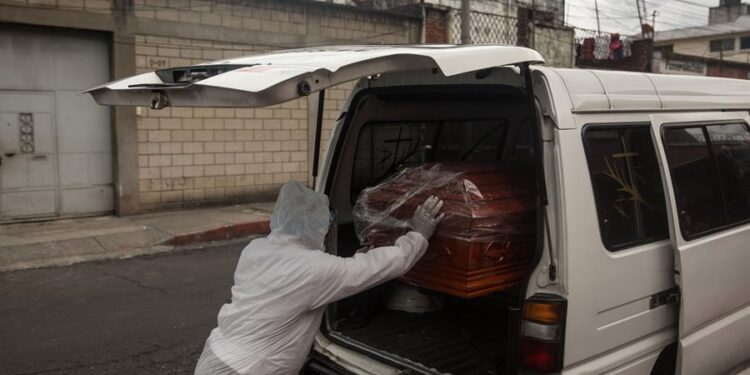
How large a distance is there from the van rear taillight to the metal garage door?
30.2 ft

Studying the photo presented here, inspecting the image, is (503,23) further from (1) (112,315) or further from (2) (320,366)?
(2) (320,366)

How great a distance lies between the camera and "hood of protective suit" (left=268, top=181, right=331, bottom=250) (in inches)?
106

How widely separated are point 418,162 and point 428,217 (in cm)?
118

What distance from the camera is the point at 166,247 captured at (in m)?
8.73

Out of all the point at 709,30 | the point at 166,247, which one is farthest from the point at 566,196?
the point at 709,30

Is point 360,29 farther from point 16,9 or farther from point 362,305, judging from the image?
point 362,305

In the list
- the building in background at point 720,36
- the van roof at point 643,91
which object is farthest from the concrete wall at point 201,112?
the building in background at point 720,36

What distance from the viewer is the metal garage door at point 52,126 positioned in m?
9.44

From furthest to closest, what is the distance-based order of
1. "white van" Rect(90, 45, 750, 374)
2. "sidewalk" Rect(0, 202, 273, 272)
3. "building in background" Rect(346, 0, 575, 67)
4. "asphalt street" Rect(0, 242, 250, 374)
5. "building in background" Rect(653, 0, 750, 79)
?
"building in background" Rect(653, 0, 750, 79), "building in background" Rect(346, 0, 575, 67), "sidewalk" Rect(0, 202, 273, 272), "asphalt street" Rect(0, 242, 250, 374), "white van" Rect(90, 45, 750, 374)

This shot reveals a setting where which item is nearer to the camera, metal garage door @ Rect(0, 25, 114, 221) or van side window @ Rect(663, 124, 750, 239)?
van side window @ Rect(663, 124, 750, 239)

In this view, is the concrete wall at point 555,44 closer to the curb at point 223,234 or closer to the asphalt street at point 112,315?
the curb at point 223,234

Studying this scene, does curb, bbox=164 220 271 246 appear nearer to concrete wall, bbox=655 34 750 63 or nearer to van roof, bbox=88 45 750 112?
van roof, bbox=88 45 750 112

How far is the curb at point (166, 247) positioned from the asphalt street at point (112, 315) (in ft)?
0.73

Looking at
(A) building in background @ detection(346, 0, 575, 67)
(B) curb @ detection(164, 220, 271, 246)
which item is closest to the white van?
(B) curb @ detection(164, 220, 271, 246)
